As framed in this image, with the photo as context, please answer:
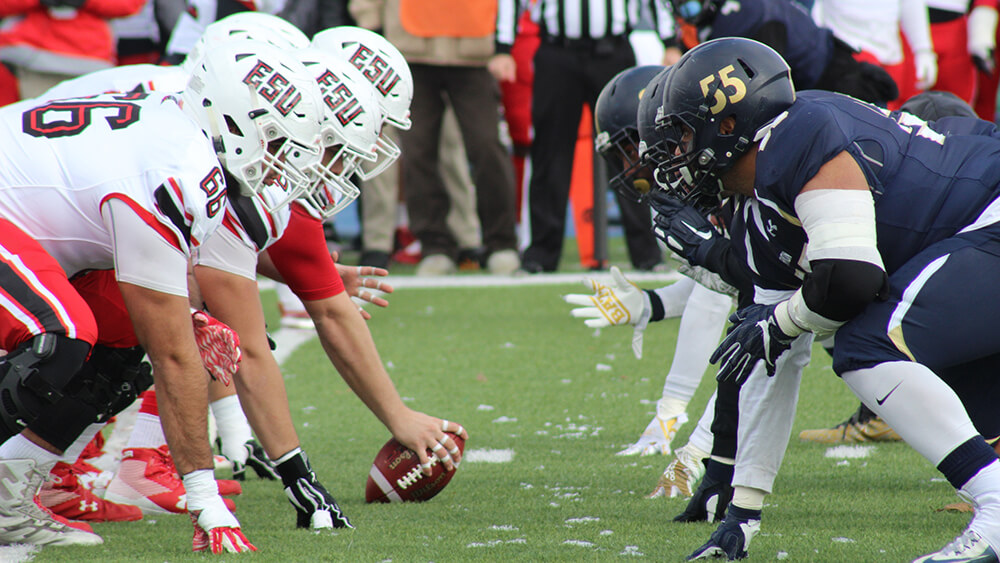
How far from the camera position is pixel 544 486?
12.5ft

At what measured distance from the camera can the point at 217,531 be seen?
2.97 metres

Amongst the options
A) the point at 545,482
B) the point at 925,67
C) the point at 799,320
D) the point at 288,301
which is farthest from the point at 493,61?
the point at 799,320

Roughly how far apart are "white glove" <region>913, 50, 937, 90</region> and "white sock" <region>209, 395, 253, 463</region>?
618cm

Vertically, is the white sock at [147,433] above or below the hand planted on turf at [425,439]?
below

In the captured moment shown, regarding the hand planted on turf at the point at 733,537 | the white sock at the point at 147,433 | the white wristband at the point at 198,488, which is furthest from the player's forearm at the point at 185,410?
the hand planted on turf at the point at 733,537

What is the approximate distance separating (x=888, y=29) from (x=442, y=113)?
10.8 feet

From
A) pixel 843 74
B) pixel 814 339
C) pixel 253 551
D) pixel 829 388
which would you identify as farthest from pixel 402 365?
pixel 814 339

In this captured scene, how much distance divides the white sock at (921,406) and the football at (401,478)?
1613 mm

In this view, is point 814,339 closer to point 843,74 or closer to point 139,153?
point 139,153

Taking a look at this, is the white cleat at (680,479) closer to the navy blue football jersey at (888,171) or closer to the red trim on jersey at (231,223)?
the navy blue football jersey at (888,171)

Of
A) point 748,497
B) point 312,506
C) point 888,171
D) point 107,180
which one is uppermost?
point 888,171

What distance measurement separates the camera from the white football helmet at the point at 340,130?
3361 millimetres

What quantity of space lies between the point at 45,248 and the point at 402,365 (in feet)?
10.4

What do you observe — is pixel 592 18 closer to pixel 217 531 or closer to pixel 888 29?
pixel 888 29
